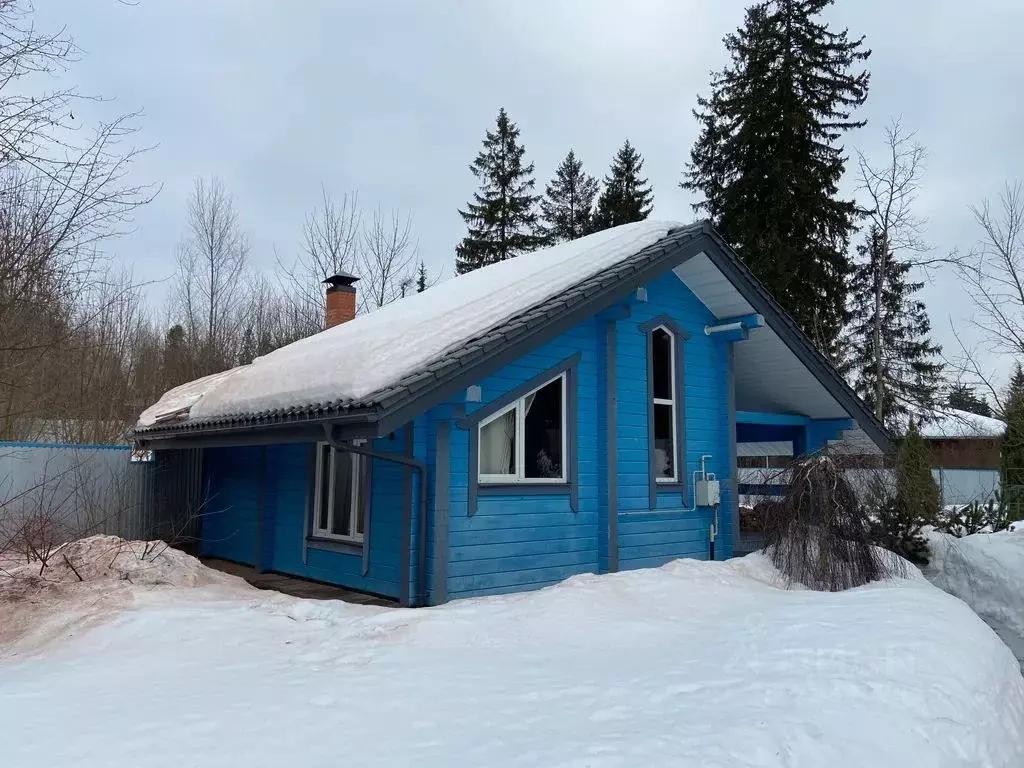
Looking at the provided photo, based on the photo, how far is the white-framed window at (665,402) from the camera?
10.5 m

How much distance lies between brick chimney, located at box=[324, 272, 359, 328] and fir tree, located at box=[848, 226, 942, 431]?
18.2 metres

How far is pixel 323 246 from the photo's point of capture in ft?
88.8

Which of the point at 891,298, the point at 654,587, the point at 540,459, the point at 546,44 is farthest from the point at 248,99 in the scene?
the point at 891,298

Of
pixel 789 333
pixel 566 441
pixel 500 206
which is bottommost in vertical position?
pixel 566 441

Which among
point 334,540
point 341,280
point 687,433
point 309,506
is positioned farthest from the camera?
point 341,280

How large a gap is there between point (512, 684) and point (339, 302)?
12.0 metres

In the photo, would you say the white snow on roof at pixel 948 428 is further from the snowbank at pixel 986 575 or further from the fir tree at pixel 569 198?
the fir tree at pixel 569 198

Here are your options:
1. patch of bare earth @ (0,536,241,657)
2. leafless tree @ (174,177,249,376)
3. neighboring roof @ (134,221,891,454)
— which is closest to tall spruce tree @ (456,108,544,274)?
leafless tree @ (174,177,249,376)

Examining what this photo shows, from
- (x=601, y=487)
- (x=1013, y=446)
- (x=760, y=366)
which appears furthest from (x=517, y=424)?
(x=1013, y=446)

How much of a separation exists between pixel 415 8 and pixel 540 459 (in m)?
9.69

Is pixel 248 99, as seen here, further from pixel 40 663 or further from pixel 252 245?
pixel 40 663

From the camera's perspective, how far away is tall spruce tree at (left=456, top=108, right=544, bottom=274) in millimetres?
34094

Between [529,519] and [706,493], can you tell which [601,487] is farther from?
[706,493]

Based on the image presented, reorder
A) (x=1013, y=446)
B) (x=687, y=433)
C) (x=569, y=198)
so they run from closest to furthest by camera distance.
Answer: (x=687, y=433)
(x=1013, y=446)
(x=569, y=198)
